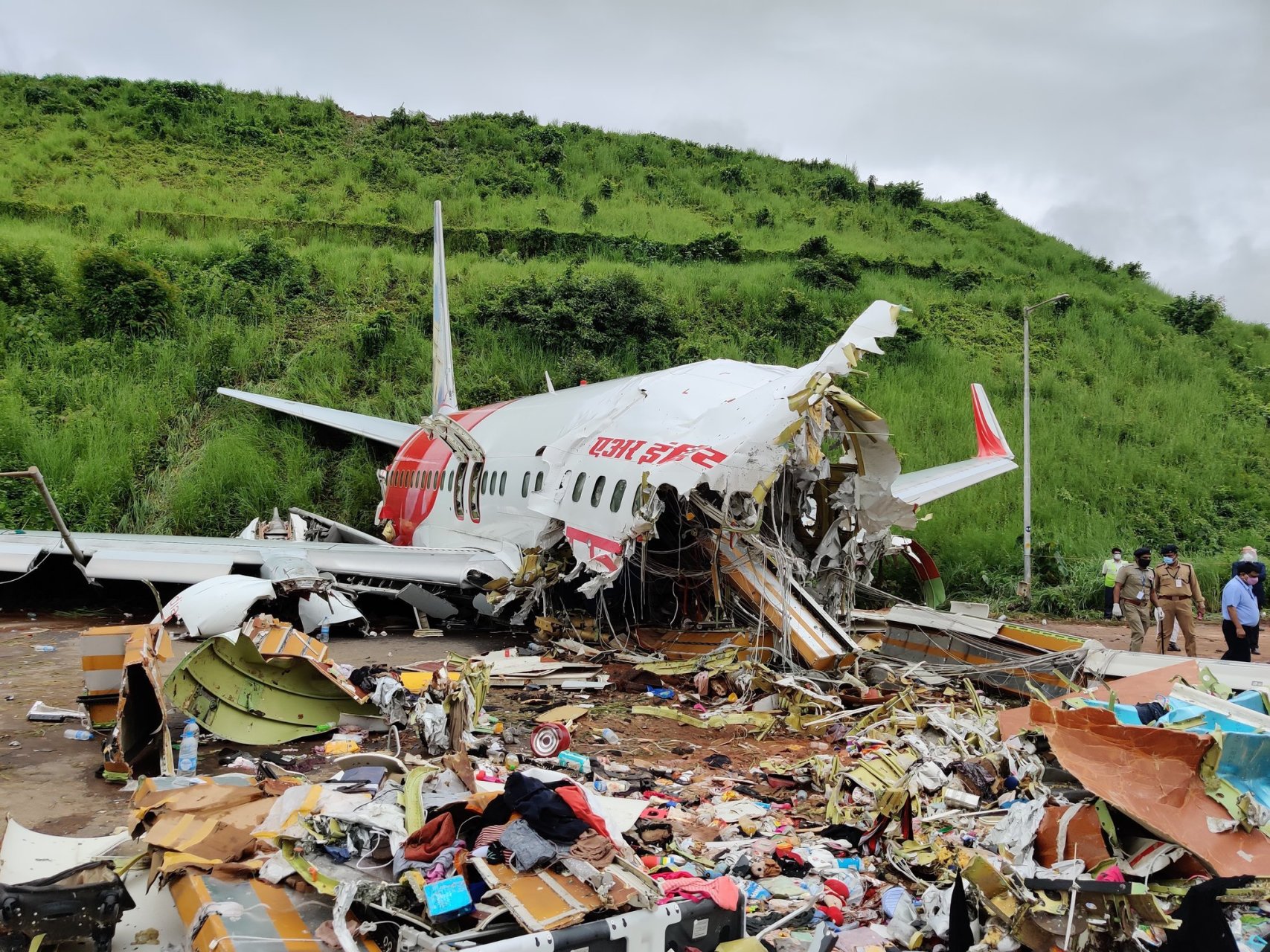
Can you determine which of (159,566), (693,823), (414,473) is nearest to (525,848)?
(693,823)

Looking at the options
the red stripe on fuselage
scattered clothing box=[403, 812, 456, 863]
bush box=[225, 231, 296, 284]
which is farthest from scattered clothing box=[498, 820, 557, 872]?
bush box=[225, 231, 296, 284]

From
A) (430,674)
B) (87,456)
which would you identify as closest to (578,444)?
(430,674)

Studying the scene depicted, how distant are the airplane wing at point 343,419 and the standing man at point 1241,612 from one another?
53.5ft

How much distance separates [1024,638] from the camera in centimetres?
1070

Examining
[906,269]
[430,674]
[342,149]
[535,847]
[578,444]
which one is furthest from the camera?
[342,149]

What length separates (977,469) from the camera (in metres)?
16.6

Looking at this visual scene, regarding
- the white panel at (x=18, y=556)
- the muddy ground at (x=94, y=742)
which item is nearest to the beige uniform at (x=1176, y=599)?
the muddy ground at (x=94, y=742)

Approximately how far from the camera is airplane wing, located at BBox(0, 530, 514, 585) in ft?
41.1

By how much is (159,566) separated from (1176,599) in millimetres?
14703

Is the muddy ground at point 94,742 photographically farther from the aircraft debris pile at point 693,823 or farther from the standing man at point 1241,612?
the standing man at point 1241,612

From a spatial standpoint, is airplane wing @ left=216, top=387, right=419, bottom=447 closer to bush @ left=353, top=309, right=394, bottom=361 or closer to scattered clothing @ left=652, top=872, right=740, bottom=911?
bush @ left=353, top=309, right=394, bottom=361

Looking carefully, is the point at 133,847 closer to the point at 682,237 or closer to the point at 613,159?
the point at 682,237

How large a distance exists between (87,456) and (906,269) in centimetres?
3037

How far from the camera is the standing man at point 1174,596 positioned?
13414 mm
